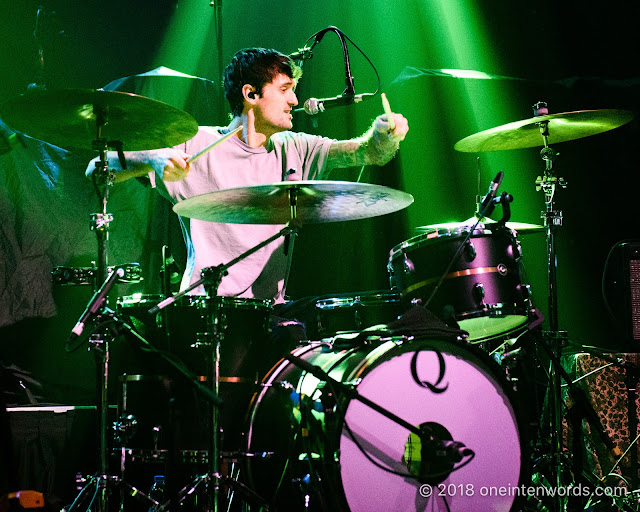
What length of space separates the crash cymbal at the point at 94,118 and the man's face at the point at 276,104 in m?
0.79

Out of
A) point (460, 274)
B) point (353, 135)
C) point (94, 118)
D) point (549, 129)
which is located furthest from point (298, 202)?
point (353, 135)

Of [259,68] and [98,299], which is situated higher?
[259,68]

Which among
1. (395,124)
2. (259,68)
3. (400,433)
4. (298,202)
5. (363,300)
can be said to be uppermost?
(259,68)

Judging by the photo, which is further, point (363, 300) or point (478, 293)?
point (363, 300)

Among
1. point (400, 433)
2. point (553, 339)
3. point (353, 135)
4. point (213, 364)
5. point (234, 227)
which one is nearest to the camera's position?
point (400, 433)

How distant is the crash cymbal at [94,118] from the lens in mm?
2594

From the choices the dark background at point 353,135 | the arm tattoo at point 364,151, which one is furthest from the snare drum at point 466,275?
the dark background at point 353,135

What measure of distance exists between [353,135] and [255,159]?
1.06m

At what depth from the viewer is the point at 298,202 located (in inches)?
108

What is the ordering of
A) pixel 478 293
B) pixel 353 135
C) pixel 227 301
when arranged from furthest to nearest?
pixel 353 135, pixel 478 293, pixel 227 301

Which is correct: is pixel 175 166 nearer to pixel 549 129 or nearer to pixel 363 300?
pixel 363 300

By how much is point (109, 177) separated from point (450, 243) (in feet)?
4.56

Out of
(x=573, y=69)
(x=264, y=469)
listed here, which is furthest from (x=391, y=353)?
(x=573, y=69)

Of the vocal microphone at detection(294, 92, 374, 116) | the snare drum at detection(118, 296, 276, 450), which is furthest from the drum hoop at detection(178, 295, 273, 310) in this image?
the vocal microphone at detection(294, 92, 374, 116)
